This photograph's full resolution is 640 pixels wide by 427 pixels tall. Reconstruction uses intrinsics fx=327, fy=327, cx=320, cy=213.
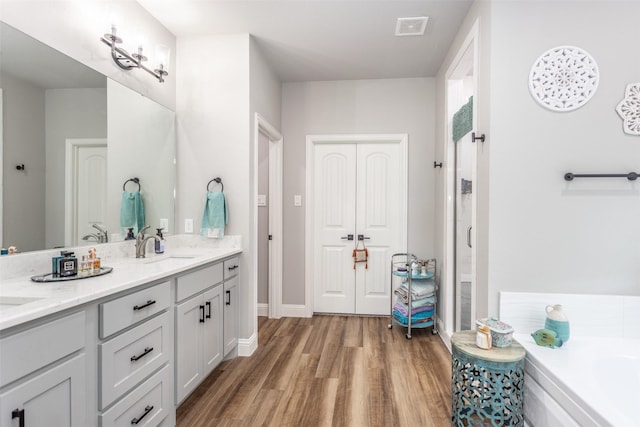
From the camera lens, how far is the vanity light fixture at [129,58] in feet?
6.77

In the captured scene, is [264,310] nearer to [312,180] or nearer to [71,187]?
[312,180]

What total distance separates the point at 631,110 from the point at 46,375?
2958 millimetres

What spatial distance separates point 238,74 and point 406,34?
1.42 meters

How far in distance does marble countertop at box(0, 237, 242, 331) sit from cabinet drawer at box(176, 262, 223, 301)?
0.22ft

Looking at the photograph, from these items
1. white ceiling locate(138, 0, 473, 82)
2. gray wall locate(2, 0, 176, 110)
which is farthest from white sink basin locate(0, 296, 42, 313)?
white ceiling locate(138, 0, 473, 82)

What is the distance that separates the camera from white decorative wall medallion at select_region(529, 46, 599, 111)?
1.84m

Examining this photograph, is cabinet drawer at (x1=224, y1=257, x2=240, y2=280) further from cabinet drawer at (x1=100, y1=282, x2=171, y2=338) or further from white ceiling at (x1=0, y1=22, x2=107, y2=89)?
white ceiling at (x1=0, y1=22, x2=107, y2=89)

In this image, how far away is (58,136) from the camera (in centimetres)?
173

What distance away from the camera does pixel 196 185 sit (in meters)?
2.74

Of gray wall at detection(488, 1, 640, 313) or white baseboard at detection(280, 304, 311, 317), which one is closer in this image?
gray wall at detection(488, 1, 640, 313)

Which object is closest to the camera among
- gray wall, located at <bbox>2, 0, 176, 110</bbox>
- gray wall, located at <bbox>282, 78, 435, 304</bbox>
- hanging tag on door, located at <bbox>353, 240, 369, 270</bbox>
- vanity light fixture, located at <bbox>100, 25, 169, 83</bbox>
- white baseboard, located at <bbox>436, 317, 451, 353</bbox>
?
gray wall, located at <bbox>2, 0, 176, 110</bbox>

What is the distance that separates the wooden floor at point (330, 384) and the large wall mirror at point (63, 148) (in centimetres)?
130

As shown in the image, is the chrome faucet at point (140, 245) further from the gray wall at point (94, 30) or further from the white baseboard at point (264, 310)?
the white baseboard at point (264, 310)

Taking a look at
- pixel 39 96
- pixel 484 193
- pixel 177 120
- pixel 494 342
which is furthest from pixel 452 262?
pixel 39 96
